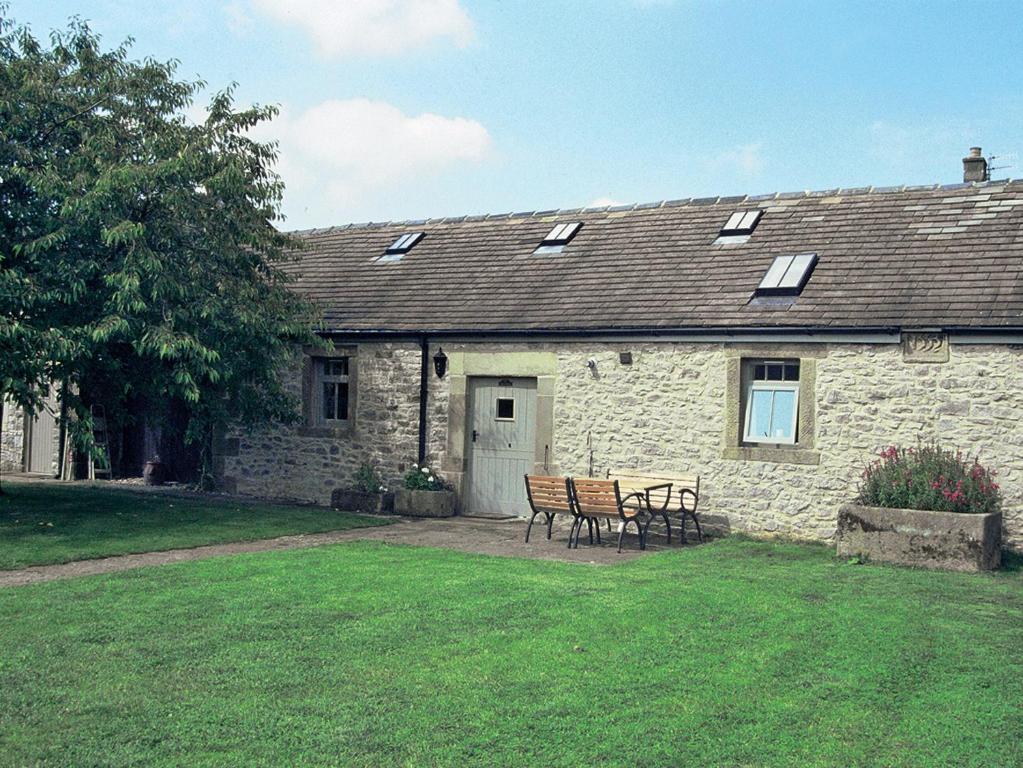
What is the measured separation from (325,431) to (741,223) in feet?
24.7

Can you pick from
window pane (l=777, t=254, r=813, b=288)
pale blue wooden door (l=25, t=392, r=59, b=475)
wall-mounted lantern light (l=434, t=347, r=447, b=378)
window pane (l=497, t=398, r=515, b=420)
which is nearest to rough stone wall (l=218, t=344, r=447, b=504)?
wall-mounted lantern light (l=434, t=347, r=447, b=378)

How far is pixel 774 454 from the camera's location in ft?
43.2

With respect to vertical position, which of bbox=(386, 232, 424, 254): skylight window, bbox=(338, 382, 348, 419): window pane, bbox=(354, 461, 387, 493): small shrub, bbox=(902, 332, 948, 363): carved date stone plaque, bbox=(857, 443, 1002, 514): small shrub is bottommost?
bbox=(354, 461, 387, 493): small shrub

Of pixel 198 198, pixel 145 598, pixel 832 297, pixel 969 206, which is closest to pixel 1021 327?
pixel 832 297

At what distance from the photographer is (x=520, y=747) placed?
16.7 ft

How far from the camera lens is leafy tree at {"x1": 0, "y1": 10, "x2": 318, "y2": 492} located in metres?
12.6

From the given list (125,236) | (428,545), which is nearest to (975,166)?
(428,545)

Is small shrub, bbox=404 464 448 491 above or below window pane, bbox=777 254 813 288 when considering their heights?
below

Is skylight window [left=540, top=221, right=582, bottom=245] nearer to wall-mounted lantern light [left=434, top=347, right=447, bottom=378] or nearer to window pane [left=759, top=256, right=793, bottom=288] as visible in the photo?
wall-mounted lantern light [left=434, top=347, right=447, bottom=378]

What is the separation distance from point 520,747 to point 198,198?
10934mm

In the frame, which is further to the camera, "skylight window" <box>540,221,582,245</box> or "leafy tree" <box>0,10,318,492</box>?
"skylight window" <box>540,221,582,245</box>

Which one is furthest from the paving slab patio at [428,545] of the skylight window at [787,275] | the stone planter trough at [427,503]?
the skylight window at [787,275]

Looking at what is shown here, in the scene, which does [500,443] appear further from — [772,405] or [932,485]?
[932,485]

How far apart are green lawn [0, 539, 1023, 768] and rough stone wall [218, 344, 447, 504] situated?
21.1 ft
